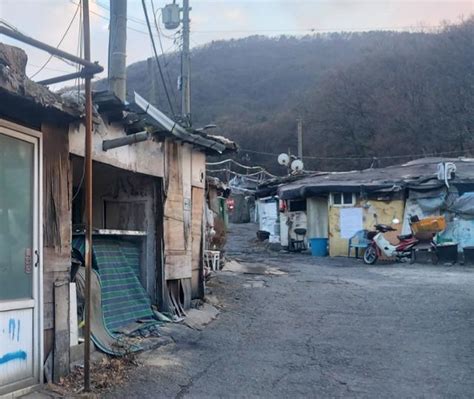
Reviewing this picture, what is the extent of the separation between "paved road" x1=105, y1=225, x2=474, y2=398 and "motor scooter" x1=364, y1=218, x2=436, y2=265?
4313 mm

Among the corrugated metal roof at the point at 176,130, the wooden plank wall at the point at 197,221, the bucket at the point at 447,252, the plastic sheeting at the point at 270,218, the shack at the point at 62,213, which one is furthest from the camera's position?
the plastic sheeting at the point at 270,218

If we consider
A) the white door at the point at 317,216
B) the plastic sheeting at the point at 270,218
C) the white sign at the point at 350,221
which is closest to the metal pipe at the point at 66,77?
the white sign at the point at 350,221

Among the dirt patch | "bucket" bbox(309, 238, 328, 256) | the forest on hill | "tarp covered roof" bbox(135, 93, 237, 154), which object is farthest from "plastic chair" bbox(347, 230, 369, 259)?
the forest on hill

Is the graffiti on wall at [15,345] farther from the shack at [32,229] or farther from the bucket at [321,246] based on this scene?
the bucket at [321,246]

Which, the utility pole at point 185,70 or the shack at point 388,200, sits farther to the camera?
the shack at point 388,200

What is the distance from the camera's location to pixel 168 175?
A: 9.13 metres

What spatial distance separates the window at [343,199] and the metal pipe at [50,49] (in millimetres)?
17172

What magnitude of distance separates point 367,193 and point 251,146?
33505 mm

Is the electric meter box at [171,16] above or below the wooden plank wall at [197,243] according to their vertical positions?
above

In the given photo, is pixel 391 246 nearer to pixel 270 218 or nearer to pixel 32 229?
pixel 270 218

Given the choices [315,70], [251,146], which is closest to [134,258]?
[251,146]

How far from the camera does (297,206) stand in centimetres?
2527

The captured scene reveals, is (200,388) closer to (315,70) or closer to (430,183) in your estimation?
(430,183)

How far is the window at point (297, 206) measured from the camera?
2495cm
